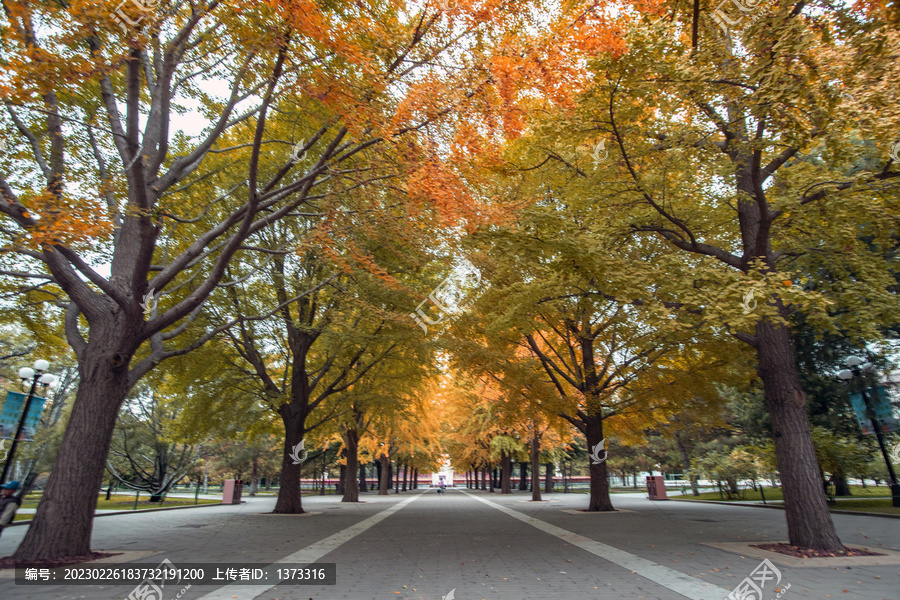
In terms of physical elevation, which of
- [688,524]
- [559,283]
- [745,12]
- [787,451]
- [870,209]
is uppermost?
[745,12]

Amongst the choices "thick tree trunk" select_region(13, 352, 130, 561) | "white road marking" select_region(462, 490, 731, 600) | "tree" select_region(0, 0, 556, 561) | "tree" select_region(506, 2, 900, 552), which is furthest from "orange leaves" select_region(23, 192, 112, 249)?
"white road marking" select_region(462, 490, 731, 600)

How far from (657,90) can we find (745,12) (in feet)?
4.55

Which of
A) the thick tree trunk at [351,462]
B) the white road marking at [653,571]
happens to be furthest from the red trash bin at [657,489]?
the white road marking at [653,571]

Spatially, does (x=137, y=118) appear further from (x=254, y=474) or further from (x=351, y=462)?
(x=254, y=474)

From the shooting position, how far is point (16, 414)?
9602 millimetres

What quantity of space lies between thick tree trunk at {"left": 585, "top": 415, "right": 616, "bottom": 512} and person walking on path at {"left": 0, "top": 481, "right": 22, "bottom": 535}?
48.3ft

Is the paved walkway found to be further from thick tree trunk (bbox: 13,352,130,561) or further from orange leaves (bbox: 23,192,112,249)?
orange leaves (bbox: 23,192,112,249)

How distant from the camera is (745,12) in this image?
20.4ft

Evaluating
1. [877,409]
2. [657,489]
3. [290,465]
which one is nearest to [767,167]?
[877,409]

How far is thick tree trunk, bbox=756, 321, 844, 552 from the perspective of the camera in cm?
743

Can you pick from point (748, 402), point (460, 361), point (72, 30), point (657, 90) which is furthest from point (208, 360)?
point (748, 402)

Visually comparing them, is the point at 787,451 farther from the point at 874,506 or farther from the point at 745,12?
the point at 874,506

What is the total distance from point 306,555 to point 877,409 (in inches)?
666

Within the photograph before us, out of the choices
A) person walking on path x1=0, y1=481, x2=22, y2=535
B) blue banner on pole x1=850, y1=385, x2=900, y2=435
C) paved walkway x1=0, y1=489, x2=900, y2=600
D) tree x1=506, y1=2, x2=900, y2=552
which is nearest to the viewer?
paved walkway x1=0, y1=489, x2=900, y2=600
